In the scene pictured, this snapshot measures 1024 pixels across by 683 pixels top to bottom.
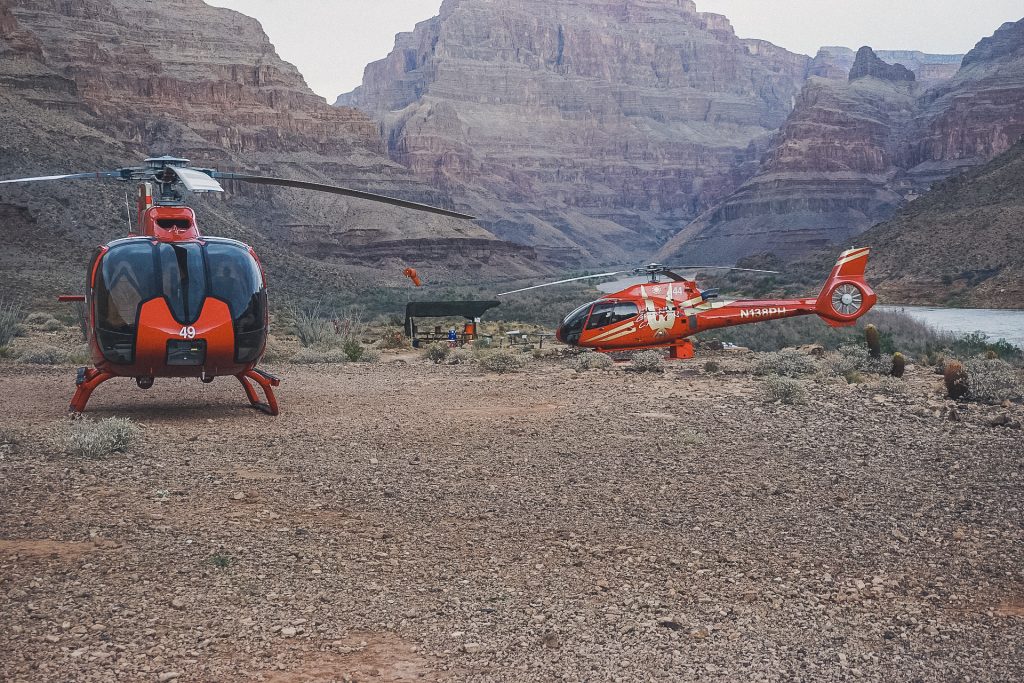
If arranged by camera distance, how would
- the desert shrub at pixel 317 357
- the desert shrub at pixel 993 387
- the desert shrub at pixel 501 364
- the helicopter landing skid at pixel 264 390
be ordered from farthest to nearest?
1. the desert shrub at pixel 317 357
2. the desert shrub at pixel 501 364
3. the desert shrub at pixel 993 387
4. the helicopter landing skid at pixel 264 390

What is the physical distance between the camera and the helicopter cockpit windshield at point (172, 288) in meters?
10.7

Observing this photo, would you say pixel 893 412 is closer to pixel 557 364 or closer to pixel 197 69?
pixel 557 364

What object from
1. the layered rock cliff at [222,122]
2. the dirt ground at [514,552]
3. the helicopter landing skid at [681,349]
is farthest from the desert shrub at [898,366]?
the layered rock cliff at [222,122]

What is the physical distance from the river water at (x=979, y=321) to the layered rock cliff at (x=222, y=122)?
40.6 metres

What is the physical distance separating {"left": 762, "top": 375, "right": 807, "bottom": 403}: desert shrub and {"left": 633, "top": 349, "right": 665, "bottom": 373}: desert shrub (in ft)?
16.2

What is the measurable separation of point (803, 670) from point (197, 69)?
443 ft

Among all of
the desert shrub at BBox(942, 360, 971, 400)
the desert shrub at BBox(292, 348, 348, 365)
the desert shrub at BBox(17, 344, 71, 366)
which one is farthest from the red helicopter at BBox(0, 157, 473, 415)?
the desert shrub at BBox(292, 348, 348, 365)

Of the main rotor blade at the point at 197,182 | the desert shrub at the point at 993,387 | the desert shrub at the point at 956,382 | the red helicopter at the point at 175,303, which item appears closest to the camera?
the main rotor blade at the point at 197,182

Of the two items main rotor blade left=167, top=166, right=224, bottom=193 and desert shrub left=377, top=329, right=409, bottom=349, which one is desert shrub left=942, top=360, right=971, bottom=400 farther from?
desert shrub left=377, top=329, right=409, bottom=349

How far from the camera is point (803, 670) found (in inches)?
203

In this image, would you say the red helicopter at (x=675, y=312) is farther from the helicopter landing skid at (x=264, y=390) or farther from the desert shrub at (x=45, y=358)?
the desert shrub at (x=45, y=358)

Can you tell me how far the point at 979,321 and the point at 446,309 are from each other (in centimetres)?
2812

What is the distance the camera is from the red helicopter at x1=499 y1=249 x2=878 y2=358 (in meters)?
20.2

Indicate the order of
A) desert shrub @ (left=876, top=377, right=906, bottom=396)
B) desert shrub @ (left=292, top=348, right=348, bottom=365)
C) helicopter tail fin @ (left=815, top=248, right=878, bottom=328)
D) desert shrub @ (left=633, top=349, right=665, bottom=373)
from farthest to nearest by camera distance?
desert shrub @ (left=292, top=348, right=348, bottom=365)
helicopter tail fin @ (left=815, top=248, right=878, bottom=328)
desert shrub @ (left=633, top=349, right=665, bottom=373)
desert shrub @ (left=876, top=377, right=906, bottom=396)
